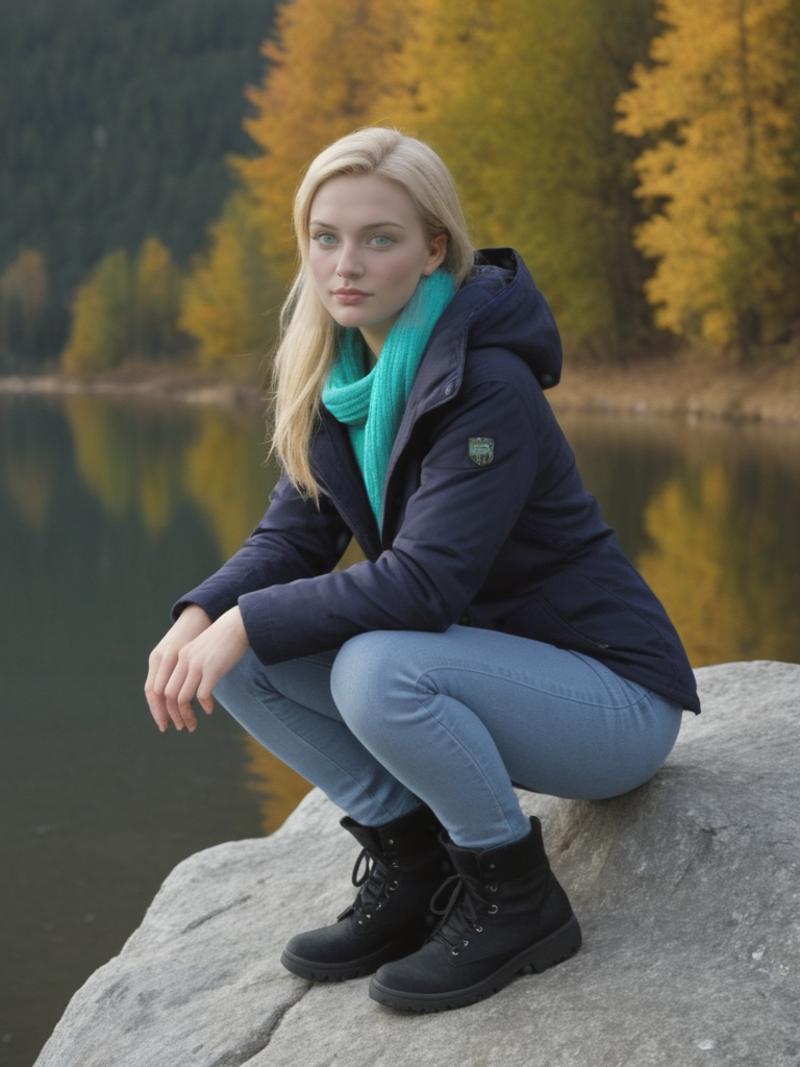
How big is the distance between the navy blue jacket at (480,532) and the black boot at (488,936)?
35 centimetres

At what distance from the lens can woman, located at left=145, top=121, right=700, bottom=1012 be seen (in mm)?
2146

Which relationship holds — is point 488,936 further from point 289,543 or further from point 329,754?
point 289,543

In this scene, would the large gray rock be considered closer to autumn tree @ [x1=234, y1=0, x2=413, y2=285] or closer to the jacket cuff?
the jacket cuff

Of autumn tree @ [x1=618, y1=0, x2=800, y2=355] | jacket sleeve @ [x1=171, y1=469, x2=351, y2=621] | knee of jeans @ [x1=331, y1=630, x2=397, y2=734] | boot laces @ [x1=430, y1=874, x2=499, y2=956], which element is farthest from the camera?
autumn tree @ [x1=618, y1=0, x2=800, y2=355]

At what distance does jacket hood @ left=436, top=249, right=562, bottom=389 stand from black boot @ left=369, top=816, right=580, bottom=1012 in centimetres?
73

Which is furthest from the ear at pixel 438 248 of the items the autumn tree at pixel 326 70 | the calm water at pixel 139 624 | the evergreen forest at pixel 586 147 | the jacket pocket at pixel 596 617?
the autumn tree at pixel 326 70

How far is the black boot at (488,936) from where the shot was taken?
2.16 metres

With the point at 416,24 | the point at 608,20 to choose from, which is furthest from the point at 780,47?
the point at 416,24

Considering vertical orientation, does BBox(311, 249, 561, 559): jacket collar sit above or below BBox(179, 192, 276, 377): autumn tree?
above

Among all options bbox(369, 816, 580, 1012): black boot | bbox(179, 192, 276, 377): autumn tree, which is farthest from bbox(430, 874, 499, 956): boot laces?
bbox(179, 192, 276, 377): autumn tree

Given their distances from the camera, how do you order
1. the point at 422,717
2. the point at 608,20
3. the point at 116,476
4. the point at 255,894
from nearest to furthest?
1. the point at 422,717
2. the point at 255,894
3. the point at 116,476
4. the point at 608,20

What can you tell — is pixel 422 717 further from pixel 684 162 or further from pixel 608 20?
pixel 608 20

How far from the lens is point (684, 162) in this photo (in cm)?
1731

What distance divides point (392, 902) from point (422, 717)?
1.41 ft
